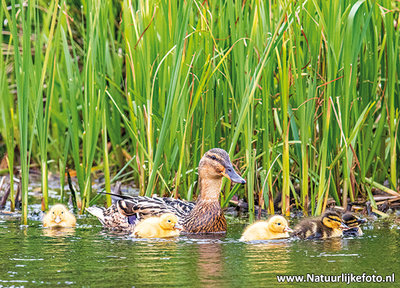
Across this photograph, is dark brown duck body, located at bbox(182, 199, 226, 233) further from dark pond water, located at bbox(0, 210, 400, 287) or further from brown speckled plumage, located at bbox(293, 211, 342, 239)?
brown speckled plumage, located at bbox(293, 211, 342, 239)

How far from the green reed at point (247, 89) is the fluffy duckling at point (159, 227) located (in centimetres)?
50

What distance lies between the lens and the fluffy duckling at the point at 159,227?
20.1 ft

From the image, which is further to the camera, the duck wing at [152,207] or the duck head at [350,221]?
the duck wing at [152,207]

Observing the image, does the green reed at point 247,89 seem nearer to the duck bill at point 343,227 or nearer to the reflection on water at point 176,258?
the duck bill at point 343,227

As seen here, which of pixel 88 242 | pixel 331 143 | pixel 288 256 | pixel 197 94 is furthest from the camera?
pixel 331 143

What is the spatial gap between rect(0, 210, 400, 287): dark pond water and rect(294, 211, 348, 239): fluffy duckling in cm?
11

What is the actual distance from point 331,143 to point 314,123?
234 mm

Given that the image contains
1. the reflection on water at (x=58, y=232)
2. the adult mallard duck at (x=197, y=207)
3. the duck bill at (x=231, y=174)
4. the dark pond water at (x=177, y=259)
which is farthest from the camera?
→ the adult mallard duck at (x=197, y=207)

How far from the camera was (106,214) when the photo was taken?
6.79 m

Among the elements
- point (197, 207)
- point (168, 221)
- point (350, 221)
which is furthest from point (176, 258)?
point (350, 221)

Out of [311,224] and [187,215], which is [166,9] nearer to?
[187,215]

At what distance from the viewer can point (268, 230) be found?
19.5ft

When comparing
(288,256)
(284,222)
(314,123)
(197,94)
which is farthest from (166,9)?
(288,256)

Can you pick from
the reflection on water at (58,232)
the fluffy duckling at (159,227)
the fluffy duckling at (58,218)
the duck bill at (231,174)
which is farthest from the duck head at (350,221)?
the fluffy duckling at (58,218)
